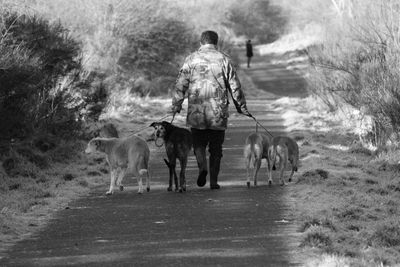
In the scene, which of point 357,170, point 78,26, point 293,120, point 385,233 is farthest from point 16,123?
point 78,26

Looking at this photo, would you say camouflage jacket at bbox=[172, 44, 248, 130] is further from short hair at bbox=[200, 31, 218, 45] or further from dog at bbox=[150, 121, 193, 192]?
dog at bbox=[150, 121, 193, 192]

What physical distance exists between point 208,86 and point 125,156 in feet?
5.47

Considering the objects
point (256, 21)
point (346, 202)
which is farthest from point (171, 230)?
point (256, 21)

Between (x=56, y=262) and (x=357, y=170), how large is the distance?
351 inches

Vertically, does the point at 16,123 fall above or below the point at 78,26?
below

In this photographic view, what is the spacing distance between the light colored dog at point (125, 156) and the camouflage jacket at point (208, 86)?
2.59ft

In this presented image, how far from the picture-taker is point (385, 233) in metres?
9.95

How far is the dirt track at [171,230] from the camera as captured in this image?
9.05m

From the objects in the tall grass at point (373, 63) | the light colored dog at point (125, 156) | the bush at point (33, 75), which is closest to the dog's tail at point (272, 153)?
the light colored dog at point (125, 156)

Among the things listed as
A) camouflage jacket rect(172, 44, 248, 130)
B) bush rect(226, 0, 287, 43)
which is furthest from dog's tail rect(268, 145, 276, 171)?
bush rect(226, 0, 287, 43)

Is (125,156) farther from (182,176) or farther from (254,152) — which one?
(254,152)

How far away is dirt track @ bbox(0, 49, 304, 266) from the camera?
9.05 metres

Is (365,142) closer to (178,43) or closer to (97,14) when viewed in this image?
(97,14)

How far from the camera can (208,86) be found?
13.8m
